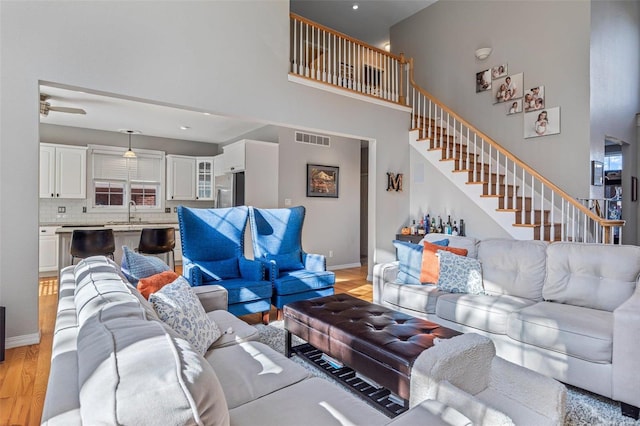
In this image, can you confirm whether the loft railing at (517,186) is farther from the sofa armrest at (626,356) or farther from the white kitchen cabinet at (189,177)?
the white kitchen cabinet at (189,177)

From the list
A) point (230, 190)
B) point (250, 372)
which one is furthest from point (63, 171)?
point (250, 372)

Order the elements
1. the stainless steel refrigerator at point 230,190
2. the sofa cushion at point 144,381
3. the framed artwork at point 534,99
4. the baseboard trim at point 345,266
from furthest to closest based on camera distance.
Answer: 1. the baseboard trim at point 345,266
2. the stainless steel refrigerator at point 230,190
3. the framed artwork at point 534,99
4. the sofa cushion at point 144,381

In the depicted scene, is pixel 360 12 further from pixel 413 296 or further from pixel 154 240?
pixel 413 296

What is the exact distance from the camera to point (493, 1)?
6113 mm

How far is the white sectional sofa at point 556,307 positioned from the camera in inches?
79.0

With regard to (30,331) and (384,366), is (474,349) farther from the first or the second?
(30,331)

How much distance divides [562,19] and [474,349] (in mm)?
5948

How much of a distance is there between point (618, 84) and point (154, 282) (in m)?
7.51

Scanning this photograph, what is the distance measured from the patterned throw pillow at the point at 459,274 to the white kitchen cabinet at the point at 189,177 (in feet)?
19.9

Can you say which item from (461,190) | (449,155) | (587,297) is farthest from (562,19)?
(587,297)

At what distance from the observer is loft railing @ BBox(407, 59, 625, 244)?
14.9 ft

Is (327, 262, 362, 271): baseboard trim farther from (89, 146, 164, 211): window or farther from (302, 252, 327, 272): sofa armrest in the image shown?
(89, 146, 164, 211): window

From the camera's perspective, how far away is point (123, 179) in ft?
23.7

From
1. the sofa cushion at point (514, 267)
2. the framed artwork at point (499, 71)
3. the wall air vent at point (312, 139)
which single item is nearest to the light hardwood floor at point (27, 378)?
the sofa cushion at point (514, 267)
